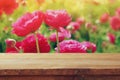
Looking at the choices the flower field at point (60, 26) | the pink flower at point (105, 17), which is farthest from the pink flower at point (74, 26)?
the pink flower at point (105, 17)

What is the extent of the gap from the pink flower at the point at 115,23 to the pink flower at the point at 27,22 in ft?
1.25

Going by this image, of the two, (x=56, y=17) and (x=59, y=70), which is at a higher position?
(x=56, y=17)

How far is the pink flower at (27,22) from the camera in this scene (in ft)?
4.42

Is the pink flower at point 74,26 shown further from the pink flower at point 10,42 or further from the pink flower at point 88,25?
the pink flower at point 10,42

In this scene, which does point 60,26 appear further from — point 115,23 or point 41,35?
point 115,23

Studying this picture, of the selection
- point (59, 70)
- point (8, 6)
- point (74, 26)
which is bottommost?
point (59, 70)

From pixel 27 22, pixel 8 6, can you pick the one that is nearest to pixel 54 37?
pixel 27 22

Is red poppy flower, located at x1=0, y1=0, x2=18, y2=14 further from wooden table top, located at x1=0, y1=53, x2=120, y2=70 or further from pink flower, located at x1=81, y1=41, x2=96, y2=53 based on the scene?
pink flower, located at x1=81, y1=41, x2=96, y2=53

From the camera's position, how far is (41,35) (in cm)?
137

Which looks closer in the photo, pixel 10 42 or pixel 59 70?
pixel 59 70

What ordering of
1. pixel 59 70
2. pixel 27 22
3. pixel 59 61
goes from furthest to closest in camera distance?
pixel 27 22, pixel 59 61, pixel 59 70

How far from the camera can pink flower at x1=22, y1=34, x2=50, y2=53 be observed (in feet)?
4.45

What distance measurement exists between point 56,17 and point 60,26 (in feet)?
0.17

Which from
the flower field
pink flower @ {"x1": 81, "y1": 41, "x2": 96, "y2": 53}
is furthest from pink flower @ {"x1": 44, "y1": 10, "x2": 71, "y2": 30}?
pink flower @ {"x1": 81, "y1": 41, "x2": 96, "y2": 53}
